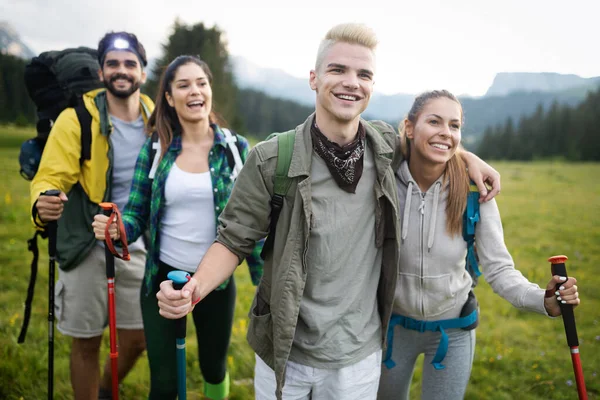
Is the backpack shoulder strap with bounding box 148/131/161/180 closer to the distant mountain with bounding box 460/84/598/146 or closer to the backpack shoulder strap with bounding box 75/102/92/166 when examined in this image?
the backpack shoulder strap with bounding box 75/102/92/166

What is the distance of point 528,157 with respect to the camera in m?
39.0

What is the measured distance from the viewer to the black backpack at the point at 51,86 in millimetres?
4045

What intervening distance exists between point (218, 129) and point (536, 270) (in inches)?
321

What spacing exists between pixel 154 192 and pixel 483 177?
2.46m

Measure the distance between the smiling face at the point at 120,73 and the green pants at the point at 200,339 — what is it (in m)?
1.67

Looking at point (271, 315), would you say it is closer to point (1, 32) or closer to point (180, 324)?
point (180, 324)

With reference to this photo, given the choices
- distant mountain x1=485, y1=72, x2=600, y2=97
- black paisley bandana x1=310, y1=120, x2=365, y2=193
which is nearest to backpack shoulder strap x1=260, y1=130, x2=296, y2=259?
black paisley bandana x1=310, y1=120, x2=365, y2=193

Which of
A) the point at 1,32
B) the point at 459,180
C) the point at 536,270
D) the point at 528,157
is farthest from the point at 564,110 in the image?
the point at 1,32

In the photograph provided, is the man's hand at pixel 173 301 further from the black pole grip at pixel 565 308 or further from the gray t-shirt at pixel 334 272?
the black pole grip at pixel 565 308

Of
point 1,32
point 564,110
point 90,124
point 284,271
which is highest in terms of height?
point 1,32

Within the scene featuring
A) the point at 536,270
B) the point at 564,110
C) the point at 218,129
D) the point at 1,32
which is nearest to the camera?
the point at 218,129

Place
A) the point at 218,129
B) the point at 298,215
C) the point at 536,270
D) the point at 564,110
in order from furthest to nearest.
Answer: the point at 564,110 → the point at 536,270 → the point at 218,129 → the point at 298,215

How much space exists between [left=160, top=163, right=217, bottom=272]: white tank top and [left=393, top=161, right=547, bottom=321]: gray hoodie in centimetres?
152

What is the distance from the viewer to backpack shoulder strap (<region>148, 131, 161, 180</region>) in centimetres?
347
